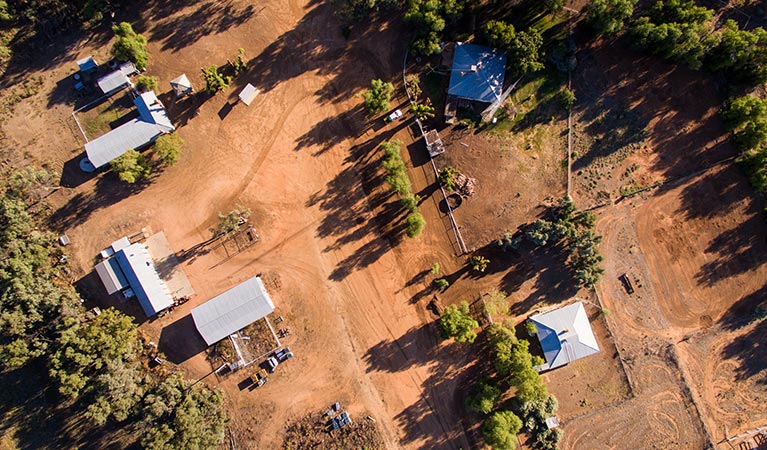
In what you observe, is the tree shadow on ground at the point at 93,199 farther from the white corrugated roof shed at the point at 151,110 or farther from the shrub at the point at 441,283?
the shrub at the point at 441,283

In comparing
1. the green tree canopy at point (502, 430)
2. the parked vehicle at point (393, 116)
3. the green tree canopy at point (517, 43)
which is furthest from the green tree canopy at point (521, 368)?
the green tree canopy at point (517, 43)

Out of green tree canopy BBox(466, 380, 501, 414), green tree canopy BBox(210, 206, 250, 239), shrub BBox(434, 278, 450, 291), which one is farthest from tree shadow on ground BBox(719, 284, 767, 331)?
Answer: green tree canopy BBox(210, 206, 250, 239)

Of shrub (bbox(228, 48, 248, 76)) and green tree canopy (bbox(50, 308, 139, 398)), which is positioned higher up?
shrub (bbox(228, 48, 248, 76))

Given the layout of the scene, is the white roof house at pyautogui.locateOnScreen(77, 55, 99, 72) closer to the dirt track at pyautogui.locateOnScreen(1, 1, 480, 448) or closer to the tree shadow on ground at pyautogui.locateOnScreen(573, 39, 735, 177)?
the dirt track at pyautogui.locateOnScreen(1, 1, 480, 448)

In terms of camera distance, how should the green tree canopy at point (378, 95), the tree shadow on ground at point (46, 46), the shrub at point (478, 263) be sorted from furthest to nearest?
the tree shadow on ground at point (46, 46) < the shrub at point (478, 263) < the green tree canopy at point (378, 95)

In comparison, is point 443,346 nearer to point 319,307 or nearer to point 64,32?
point 319,307

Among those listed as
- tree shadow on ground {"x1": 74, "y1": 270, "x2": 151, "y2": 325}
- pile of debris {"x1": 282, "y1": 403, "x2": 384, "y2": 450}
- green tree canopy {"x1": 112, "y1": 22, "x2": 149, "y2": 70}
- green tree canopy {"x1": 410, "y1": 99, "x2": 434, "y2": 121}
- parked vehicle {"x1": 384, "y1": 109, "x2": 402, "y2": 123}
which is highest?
green tree canopy {"x1": 112, "y1": 22, "x2": 149, "y2": 70}
